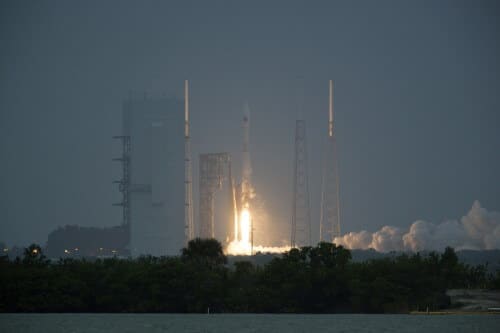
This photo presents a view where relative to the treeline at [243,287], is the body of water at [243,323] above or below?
below

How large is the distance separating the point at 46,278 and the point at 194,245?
16.7 m

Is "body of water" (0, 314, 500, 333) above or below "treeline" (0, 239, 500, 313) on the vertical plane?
below

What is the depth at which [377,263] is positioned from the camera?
106 meters

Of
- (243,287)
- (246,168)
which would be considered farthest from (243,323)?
(246,168)

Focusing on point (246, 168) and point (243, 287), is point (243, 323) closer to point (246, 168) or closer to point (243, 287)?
point (243, 287)

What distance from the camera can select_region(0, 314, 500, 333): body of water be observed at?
95375 mm

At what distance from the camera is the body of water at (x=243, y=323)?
95375 mm

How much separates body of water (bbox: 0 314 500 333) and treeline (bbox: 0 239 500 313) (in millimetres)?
1123

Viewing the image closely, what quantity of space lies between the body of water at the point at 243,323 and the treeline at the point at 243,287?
44.2 inches

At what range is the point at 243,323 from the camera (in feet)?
333

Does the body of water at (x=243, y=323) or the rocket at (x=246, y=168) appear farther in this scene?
the rocket at (x=246, y=168)

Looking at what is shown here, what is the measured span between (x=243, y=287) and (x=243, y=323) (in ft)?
16.1

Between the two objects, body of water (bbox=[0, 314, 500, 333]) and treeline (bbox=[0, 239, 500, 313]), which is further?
treeline (bbox=[0, 239, 500, 313])

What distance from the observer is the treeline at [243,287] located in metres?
103
